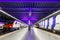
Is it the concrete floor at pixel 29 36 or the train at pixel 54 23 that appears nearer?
the concrete floor at pixel 29 36

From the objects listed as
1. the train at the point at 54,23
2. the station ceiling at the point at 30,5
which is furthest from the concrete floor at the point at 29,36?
the station ceiling at the point at 30,5

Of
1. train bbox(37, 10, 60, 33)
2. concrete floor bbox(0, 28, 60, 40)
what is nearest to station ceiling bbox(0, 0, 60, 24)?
train bbox(37, 10, 60, 33)

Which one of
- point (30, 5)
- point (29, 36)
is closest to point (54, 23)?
point (29, 36)

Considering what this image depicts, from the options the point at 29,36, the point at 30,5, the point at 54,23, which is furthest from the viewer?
the point at 30,5

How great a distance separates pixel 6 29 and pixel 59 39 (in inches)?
548

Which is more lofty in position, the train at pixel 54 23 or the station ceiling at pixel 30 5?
the station ceiling at pixel 30 5

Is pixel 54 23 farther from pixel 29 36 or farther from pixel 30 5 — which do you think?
pixel 30 5

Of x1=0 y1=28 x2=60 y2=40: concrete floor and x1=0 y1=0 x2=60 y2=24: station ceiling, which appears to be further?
x1=0 y1=0 x2=60 y2=24: station ceiling

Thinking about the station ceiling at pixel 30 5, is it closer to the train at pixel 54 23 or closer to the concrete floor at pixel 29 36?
the train at pixel 54 23

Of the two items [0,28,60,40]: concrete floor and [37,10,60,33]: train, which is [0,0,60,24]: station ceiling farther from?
[0,28,60,40]: concrete floor

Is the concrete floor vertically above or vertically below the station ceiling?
below

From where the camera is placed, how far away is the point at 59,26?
1092 cm

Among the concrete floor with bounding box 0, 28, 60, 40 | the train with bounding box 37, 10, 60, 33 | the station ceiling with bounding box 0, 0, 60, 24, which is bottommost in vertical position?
the concrete floor with bounding box 0, 28, 60, 40

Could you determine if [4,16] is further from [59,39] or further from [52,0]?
[59,39]
